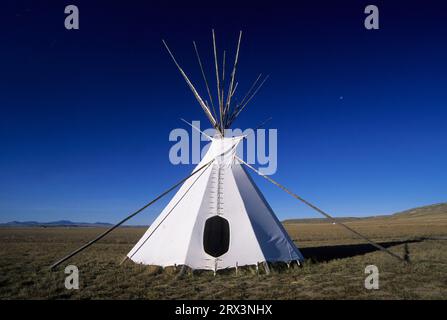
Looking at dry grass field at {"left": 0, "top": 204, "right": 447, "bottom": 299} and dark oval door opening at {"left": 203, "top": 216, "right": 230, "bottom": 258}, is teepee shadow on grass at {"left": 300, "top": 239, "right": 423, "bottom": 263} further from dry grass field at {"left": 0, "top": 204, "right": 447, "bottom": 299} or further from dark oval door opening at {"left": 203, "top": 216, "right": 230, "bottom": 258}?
dark oval door opening at {"left": 203, "top": 216, "right": 230, "bottom": 258}

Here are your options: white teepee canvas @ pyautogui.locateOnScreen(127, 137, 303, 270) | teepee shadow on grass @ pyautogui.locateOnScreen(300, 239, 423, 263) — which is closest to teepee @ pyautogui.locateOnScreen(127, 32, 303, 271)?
white teepee canvas @ pyautogui.locateOnScreen(127, 137, 303, 270)

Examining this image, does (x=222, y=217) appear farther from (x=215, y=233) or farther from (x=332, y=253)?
(x=332, y=253)

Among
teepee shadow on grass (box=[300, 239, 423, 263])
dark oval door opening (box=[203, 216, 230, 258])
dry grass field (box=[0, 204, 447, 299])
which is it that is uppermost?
dark oval door opening (box=[203, 216, 230, 258])

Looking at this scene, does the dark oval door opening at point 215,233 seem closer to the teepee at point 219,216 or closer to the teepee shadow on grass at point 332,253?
the teepee at point 219,216

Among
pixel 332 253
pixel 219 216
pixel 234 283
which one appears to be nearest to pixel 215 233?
pixel 219 216

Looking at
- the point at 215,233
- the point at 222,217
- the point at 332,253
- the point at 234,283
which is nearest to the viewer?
the point at 234,283

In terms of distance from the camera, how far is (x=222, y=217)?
10203mm

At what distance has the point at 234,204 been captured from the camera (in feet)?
33.5

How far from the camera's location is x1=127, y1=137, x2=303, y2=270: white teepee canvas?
9398mm

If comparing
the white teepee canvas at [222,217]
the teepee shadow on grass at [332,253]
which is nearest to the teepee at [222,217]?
the white teepee canvas at [222,217]

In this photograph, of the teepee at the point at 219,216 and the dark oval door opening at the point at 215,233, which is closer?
the teepee at the point at 219,216

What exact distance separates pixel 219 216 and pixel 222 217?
119 millimetres

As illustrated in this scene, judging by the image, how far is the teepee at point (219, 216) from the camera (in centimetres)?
936
